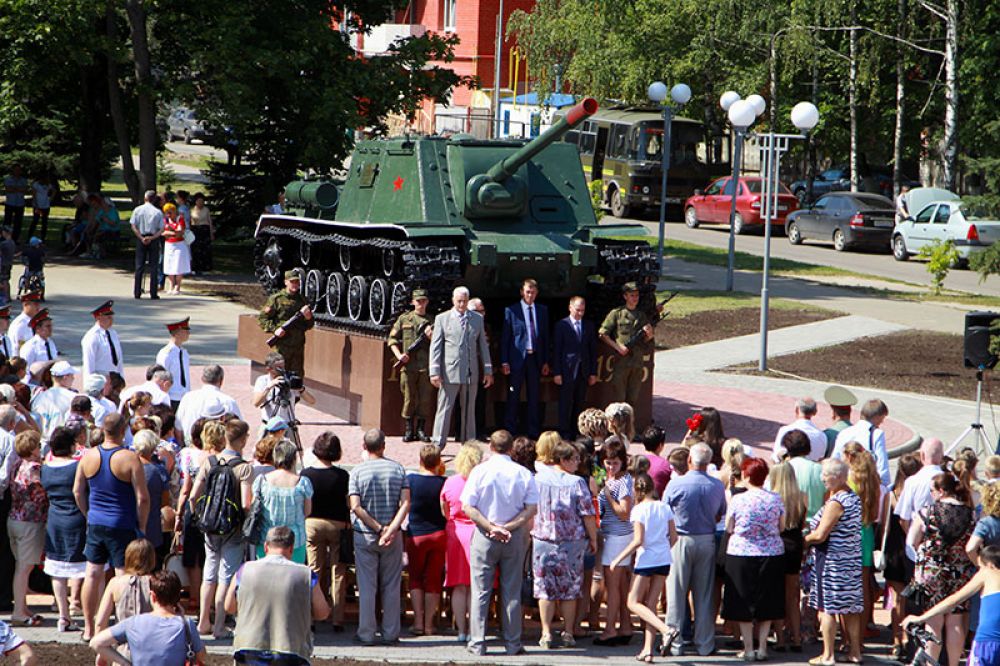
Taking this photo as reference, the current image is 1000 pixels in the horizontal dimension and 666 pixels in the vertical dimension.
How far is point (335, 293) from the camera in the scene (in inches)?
698

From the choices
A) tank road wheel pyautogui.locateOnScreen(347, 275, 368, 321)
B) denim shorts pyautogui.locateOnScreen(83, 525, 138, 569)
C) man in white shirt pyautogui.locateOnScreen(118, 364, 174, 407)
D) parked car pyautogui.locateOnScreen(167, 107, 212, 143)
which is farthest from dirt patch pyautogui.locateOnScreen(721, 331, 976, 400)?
parked car pyautogui.locateOnScreen(167, 107, 212, 143)

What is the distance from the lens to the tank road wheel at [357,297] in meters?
17.1

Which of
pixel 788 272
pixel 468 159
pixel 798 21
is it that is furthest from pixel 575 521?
pixel 798 21

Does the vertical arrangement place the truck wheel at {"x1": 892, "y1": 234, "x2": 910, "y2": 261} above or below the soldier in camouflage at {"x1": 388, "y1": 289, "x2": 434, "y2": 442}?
above

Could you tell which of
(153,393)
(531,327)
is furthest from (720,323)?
(153,393)

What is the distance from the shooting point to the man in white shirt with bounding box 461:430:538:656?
970 centimetres

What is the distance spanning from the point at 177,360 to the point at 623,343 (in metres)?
4.87

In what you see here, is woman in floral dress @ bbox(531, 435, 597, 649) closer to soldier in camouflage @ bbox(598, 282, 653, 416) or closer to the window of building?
soldier in camouflage @ bbox(598, 282, 653, 416)

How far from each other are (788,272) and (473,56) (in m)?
25.8

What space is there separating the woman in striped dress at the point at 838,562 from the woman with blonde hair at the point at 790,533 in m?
0.16

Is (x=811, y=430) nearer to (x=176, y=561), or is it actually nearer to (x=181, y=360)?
(x=176, y=561)

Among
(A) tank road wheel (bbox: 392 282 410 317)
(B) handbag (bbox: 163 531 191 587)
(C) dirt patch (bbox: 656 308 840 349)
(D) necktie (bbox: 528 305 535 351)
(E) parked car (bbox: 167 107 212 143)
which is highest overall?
(E) parked car (bbox: 167 107 212 143)

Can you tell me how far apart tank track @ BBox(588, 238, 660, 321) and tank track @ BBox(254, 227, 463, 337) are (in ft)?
5.58

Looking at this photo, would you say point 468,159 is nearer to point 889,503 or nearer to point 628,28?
point 889,503
